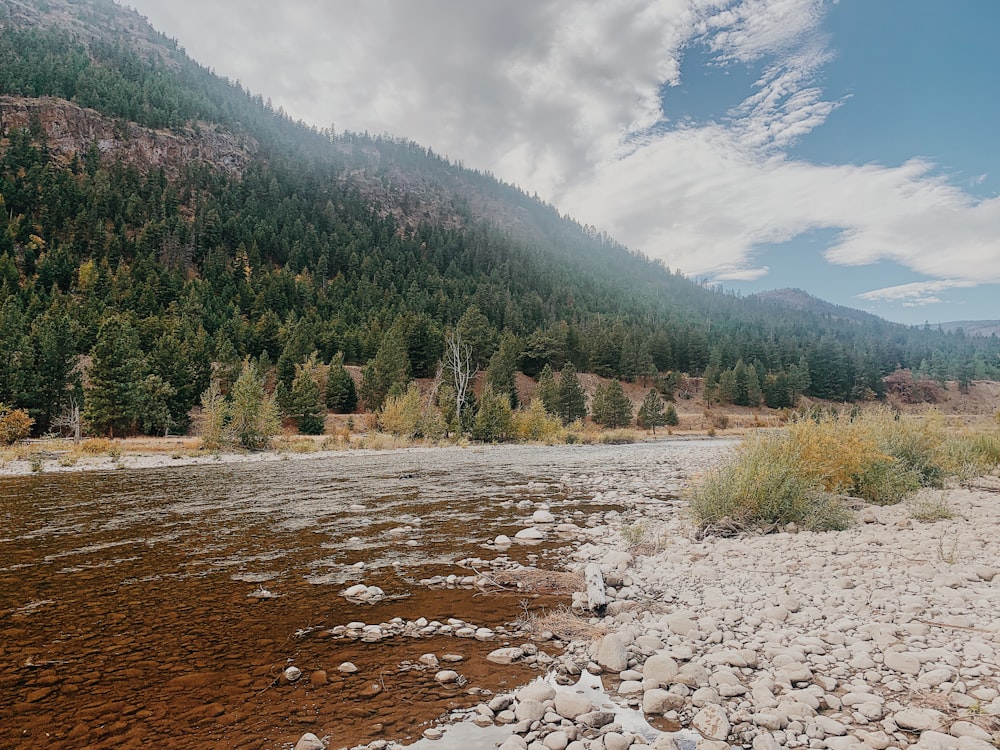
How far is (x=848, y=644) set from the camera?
609 centimetres

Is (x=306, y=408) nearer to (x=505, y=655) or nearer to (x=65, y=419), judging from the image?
(x=65, y=419)

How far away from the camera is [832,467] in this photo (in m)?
14.4

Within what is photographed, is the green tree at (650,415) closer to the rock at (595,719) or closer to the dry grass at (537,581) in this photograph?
the dry grass at (537,581)

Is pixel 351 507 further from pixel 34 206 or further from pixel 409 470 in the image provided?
pixel 34 206

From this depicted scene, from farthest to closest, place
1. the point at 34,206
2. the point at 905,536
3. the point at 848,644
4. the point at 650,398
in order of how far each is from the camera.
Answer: the point at 34,206 < the point at 650,398 < the point at 905,536 < the point at 848,644

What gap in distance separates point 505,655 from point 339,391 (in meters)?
66.2

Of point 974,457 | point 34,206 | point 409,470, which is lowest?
point 409,470

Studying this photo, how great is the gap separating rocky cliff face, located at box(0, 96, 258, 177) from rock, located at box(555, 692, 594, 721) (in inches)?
7509

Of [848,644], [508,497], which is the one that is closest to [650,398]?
[508,497]

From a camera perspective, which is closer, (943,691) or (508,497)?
(943,691)

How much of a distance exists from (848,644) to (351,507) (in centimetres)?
1436

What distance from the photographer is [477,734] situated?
4.87m

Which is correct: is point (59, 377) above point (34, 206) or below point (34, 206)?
below

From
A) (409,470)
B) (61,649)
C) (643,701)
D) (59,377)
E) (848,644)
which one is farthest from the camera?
(59,377)
